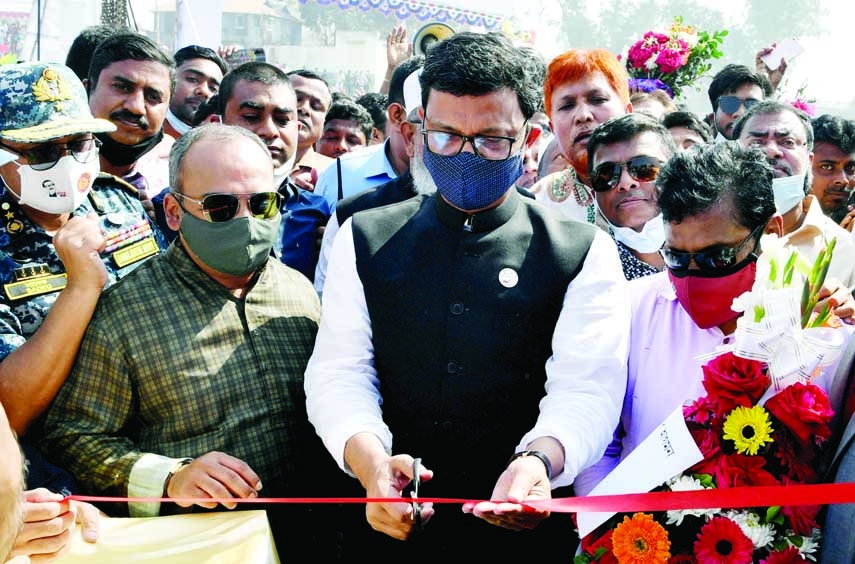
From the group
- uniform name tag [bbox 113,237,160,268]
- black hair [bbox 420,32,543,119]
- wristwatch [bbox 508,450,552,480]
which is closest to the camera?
wristwatch [bbox 508,450,552,480]

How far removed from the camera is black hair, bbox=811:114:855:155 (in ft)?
18.5

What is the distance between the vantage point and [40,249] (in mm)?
3174

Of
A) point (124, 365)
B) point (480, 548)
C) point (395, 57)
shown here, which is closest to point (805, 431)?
point (480, 548)

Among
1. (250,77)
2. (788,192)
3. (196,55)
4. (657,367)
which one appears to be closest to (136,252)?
(250,77)

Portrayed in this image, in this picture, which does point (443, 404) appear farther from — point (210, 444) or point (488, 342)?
point (210, 444)

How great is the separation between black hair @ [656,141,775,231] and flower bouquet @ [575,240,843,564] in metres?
0.30

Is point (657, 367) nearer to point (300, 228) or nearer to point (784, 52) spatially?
point (300, 228)

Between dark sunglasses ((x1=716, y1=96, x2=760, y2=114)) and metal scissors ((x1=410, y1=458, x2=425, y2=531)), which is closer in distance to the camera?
metal scissors ((x1=410, y1=458, x2=425, y2=531))

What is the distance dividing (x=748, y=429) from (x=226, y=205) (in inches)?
70.1

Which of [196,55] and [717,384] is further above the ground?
[196,55]

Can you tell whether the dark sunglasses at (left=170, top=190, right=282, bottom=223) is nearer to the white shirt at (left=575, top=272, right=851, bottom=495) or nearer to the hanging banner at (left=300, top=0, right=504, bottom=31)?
Answer: the white shirt at (left=575, top=272, right=851, bottom=495)

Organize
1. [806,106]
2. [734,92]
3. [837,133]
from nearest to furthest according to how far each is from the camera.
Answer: [837,133]
[806,106]
[734,92]

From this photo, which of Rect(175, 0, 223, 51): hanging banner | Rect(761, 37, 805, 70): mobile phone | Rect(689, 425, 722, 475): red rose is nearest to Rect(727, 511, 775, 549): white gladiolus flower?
Rect(689, 425, 722, 475): red rose

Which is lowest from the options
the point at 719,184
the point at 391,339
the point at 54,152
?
the point at 391,339
